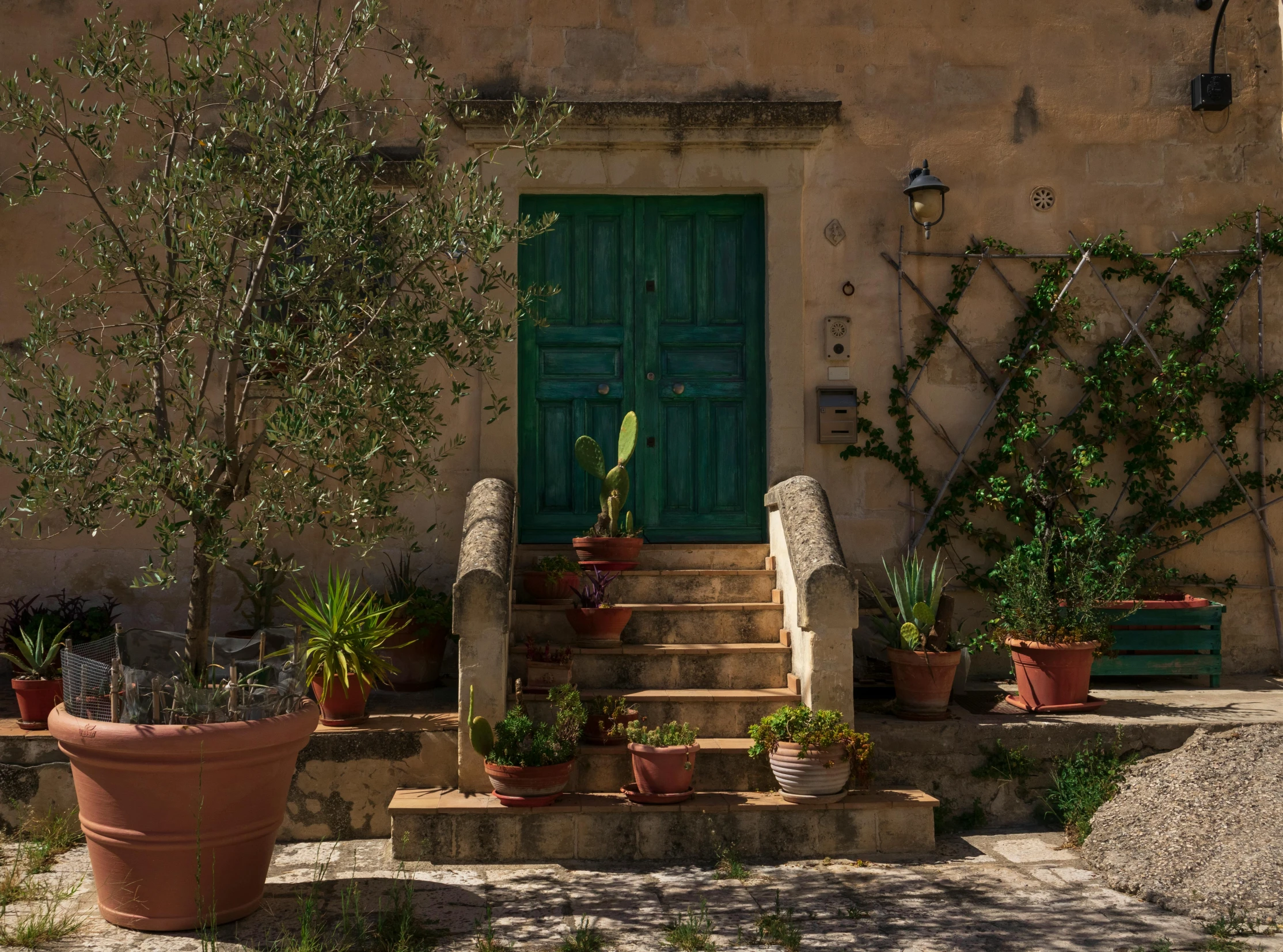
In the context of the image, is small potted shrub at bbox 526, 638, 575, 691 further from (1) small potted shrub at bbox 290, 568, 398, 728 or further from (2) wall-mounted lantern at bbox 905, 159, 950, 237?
(2) wall-mounted lantern at bbox 905, 159, 950, 237

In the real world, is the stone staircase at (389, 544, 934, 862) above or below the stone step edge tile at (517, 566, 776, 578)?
below

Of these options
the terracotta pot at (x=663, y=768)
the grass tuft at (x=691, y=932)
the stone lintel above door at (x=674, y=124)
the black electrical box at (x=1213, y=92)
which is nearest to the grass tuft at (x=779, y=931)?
the grass tuft at (x=691, y=932)

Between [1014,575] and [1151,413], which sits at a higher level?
[1151,413]

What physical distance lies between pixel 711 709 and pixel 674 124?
10.7 ft

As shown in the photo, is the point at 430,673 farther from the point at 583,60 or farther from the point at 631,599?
the point at 583,60

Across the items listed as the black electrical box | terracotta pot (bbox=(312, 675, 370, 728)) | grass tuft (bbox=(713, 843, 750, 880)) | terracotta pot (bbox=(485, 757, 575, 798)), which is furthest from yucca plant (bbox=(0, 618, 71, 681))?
the black electrical box

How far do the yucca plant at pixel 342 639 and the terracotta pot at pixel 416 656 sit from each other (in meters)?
0.52

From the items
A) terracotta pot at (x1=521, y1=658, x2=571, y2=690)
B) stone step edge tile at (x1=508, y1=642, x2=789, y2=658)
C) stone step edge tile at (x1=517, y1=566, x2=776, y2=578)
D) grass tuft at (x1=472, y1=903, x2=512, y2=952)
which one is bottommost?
grass tuft at (x1=472, y1=903, x2=512, y2=952)

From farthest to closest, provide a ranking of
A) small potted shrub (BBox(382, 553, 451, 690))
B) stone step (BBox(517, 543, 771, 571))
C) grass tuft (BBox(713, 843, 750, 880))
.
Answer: stone step (BBox(517, 543, 771, 571)) → small potted shrub (BBox(382, 553, 451, 690)) → grass tuft (BBox(713, 843, 750, 880))

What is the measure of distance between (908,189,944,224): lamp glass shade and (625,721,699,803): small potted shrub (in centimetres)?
333

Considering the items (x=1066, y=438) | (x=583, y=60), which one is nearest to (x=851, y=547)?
(x=1066, y=438)

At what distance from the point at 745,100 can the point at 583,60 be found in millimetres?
954

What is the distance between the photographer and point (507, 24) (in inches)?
266

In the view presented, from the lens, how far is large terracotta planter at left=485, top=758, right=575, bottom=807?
16.0ft
